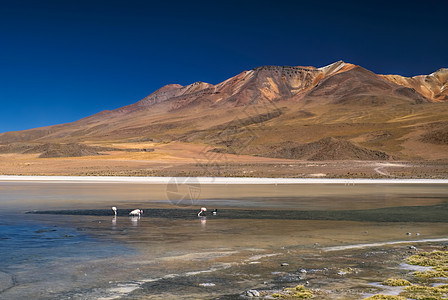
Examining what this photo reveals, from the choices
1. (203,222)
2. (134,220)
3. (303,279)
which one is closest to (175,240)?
(203,222)

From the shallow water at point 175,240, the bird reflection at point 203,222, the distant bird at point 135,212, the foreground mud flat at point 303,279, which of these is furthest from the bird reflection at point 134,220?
the foreground mud flat at point 303,279

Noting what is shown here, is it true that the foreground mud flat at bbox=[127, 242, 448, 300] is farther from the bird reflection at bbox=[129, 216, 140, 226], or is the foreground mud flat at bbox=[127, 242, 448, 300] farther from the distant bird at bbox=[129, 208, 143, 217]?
the distant bird at bbox=[129, 208, 143, 217]

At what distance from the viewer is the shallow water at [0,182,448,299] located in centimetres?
906

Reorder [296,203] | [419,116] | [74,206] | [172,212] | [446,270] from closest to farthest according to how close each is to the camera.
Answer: [446,270]
[172,212]
[74,206]
[296,203]
[419,116]

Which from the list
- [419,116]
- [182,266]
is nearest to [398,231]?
[182,266]

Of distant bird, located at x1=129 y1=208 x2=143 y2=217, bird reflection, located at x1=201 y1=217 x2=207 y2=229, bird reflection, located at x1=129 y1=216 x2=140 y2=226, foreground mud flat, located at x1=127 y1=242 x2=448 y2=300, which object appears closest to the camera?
foreground mud flat, located at x1=127 y1=242 x2=448 y2=300

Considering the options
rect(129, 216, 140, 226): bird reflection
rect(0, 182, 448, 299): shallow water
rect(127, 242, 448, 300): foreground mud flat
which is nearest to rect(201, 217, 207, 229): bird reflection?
rect(0, 182, 448, 299): shallow water

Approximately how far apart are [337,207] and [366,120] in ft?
467

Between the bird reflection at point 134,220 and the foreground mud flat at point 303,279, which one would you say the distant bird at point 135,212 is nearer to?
the bird reflection at point 134,220

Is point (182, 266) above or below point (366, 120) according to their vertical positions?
below

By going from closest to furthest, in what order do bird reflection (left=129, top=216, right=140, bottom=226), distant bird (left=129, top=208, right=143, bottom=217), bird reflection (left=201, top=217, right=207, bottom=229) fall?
bird reflection (left=201, top=217, right=207, bottom=229), bird reflection (left=129, top=216, right=140, bottom=226), distant bird (left=129, top=208, right=143, bottom=217)

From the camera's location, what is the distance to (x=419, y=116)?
14638cm

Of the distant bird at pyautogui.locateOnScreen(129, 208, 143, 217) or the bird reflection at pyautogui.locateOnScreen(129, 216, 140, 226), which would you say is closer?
the bird reflection at pyautogui.locateOnScreen(129, 216, 140, 226)

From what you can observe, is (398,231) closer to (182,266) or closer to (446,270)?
(446,270)
